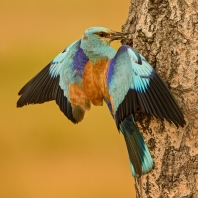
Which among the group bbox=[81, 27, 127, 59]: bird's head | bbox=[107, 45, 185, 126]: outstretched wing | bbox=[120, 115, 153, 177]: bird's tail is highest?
bbox=[81, 27, 127, 59]: bird's head

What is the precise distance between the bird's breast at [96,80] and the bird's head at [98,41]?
0.15ft

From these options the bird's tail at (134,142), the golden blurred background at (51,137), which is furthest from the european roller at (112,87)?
the golden blurred background at (51,137)

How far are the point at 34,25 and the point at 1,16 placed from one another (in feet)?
2.33

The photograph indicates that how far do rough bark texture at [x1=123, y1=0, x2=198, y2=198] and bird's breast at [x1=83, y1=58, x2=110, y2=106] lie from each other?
0.20 m

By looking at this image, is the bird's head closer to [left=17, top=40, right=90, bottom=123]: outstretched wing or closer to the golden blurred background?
[left=17, top=40, right=90, bottom=123]: outstretched wing

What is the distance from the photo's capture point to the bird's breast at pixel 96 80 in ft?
12.7

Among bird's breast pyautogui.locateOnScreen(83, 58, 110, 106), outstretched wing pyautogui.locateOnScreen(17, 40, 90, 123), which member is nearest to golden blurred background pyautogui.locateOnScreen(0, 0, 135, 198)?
outstretched wing pyautogui.locateOnScreen(17, 40, 90, 123)

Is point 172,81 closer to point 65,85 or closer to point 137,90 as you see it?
point 137,90

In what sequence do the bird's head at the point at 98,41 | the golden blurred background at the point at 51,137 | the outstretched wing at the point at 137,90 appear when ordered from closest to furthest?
the outstretched wing at the point at 137,90 → the bird's head at the point at 98,41 → the golden blurred background at the point at 51,137

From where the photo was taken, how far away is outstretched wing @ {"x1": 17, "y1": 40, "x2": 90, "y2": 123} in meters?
3.96

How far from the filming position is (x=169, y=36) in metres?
3.84

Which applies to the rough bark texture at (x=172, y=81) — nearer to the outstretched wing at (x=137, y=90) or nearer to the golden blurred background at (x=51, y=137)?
the outstretched wing at (x=137, y=90)

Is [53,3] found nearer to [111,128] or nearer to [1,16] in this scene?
[1,16]

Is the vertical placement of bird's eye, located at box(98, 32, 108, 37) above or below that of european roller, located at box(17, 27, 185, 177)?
above
